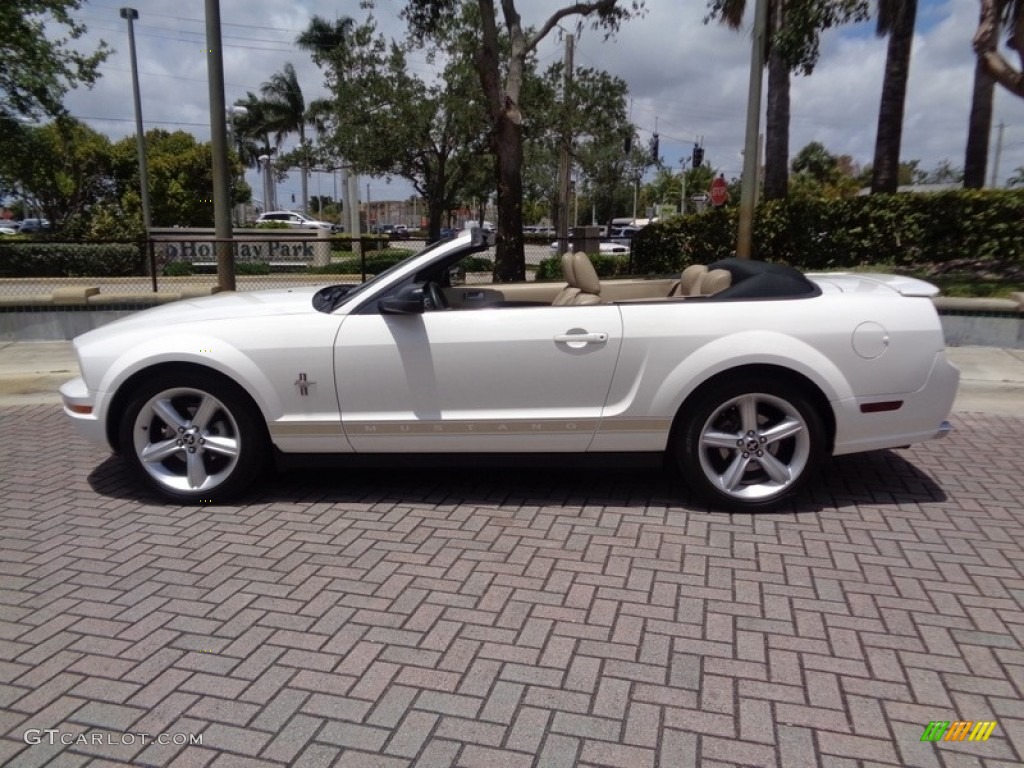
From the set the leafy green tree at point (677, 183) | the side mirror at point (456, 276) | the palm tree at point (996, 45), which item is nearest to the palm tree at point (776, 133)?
the palm tree at point (996, 45)

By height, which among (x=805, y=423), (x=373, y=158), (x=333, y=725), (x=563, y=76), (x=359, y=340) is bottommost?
(x=333, y=725)

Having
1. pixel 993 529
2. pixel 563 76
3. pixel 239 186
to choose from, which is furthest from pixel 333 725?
pixel 239 186

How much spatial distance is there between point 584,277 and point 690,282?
0.66 metres

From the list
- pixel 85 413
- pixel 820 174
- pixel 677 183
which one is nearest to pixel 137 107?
pixel 85 413

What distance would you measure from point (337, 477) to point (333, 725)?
256cm

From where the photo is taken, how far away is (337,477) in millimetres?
5070

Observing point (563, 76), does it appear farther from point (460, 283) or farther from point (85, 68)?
point (460, 283)

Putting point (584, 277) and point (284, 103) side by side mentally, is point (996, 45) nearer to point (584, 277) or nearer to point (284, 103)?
point (584, 277)

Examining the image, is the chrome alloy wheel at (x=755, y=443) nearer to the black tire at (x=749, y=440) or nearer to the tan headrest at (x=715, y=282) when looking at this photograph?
the black tire at (x=749, y=440)

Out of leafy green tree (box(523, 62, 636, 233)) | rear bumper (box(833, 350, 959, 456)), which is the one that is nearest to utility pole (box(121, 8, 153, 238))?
leafy green tree (box(523, 62, 636, 233))

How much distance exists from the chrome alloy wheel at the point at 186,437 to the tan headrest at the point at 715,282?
9.10ft

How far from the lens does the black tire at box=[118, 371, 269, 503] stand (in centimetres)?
441

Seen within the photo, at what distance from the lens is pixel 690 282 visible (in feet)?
16.4

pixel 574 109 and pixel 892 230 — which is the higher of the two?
pixel 574 109
